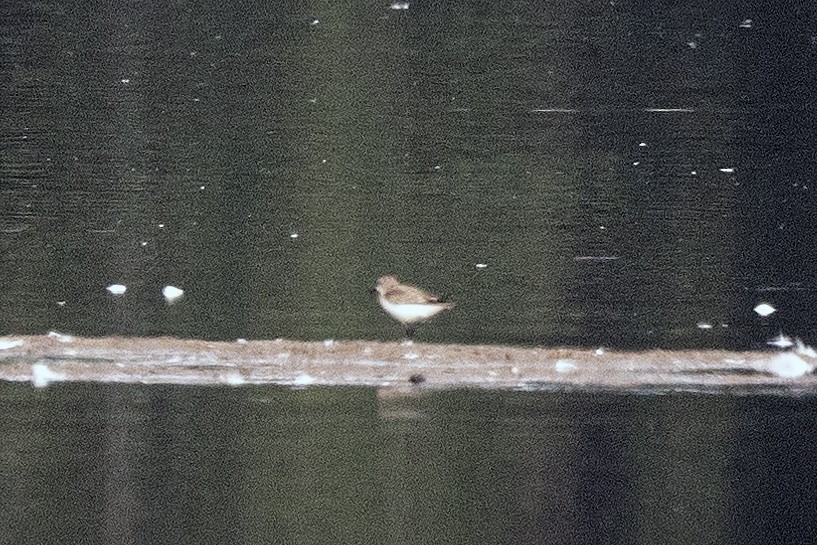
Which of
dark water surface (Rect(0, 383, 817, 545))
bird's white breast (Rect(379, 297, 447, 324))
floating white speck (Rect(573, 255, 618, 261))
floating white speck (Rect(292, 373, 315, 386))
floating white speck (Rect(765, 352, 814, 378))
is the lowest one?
dark water surface (Rect(0, 383, 817, 545))

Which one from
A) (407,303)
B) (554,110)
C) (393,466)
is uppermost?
(554,110)

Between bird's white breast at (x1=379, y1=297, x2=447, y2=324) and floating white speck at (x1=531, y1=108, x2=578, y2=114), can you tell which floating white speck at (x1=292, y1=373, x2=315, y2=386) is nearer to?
bird's white breast at (x1=379, y1=297, x2=447, y2=324)

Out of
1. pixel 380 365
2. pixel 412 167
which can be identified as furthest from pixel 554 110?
pixel 380 365

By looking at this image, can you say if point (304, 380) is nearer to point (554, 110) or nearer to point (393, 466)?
point (393, 466)

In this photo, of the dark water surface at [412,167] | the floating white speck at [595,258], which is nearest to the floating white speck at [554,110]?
the dark water surface at [412,167]

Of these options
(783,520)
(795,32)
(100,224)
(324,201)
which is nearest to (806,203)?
(795,32)

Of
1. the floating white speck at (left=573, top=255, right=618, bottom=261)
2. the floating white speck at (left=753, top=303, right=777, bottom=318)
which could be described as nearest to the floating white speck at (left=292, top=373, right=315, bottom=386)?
the floating white speck at (left=573, top=255, right=618, bottom=261)

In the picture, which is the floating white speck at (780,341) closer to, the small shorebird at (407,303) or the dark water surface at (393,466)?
the dark water surface at (393,466)
